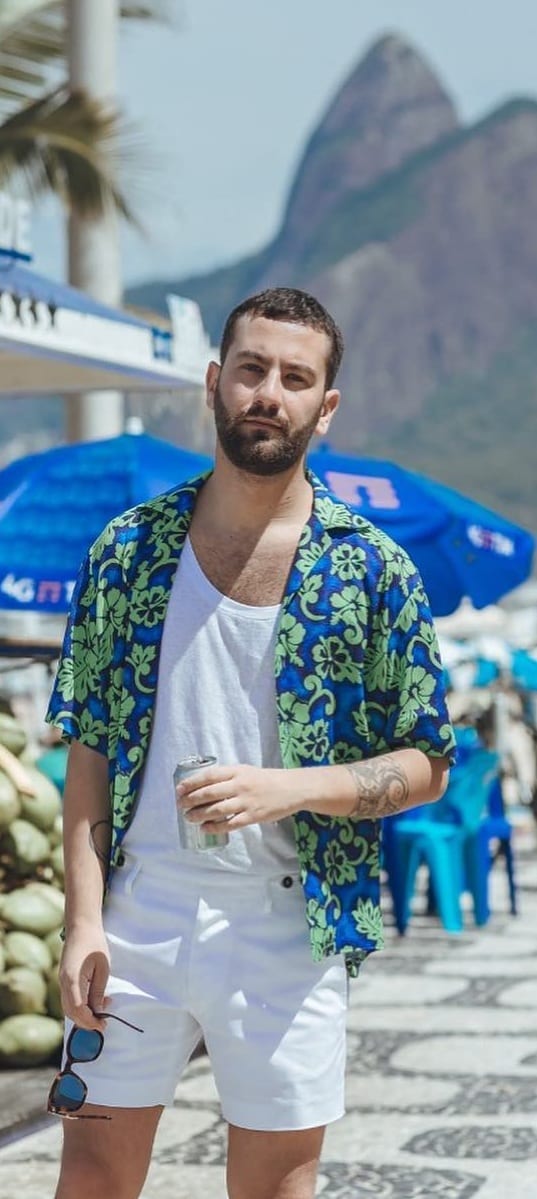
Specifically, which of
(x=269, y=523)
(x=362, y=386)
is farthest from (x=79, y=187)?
(x=362, y=386)

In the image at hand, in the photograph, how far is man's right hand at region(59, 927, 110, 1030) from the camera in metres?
2.78

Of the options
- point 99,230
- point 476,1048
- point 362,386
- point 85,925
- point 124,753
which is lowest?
point 476,1048

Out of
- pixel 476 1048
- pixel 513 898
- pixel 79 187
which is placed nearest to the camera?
pixel 476 1048

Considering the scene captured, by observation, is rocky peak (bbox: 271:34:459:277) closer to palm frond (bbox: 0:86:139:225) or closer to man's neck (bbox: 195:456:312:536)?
palm frond (bbox: 0:86:139:225)

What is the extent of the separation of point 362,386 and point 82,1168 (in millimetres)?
125757

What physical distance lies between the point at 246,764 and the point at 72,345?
4975mm

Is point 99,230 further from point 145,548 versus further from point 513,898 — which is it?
point 145,548

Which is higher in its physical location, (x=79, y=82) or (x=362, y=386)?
(x=362, y=386)

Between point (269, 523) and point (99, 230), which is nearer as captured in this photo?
point (269, 523)

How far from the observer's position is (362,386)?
128 meters

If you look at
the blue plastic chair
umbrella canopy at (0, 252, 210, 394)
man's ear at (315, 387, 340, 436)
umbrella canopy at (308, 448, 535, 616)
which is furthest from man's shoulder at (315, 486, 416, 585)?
the blue plastic chair

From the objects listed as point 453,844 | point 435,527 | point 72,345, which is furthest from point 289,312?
point 453,844

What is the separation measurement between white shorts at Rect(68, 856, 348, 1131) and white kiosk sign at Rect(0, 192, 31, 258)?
203 inches

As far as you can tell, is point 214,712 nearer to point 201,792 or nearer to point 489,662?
point 201,792
